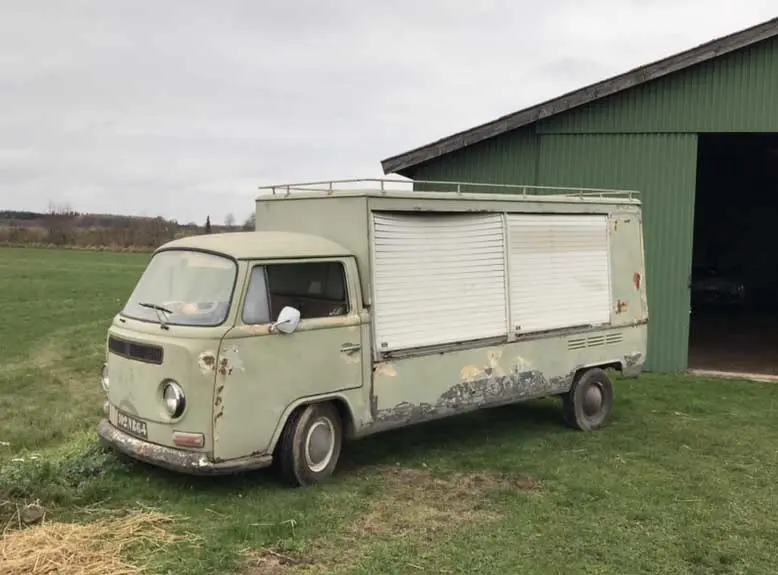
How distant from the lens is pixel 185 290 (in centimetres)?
641

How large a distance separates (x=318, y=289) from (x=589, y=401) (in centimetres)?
380

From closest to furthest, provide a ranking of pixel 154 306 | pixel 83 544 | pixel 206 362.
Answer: pixel 83 544
pixel 206 362
pixel 154 306

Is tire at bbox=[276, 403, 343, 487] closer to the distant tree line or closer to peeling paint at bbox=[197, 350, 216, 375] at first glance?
peeling paint at bbox=[197, 350, 216, 375]

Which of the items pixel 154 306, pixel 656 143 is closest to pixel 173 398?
pixel 154 306

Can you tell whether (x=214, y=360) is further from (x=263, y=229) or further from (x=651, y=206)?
(x=651, y=206)

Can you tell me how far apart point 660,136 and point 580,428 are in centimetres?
580

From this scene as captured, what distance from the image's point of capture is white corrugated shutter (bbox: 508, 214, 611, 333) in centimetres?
804

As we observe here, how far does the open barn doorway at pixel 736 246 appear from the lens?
20.8m

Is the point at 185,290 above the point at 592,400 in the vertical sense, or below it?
above

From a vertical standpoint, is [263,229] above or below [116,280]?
above

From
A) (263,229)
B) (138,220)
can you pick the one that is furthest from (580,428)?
(138,220)

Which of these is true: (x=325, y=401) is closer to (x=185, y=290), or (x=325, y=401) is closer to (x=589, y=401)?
(x=185, y=290)

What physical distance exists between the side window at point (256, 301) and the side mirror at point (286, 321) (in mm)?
133

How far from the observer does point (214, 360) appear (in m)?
5.80
